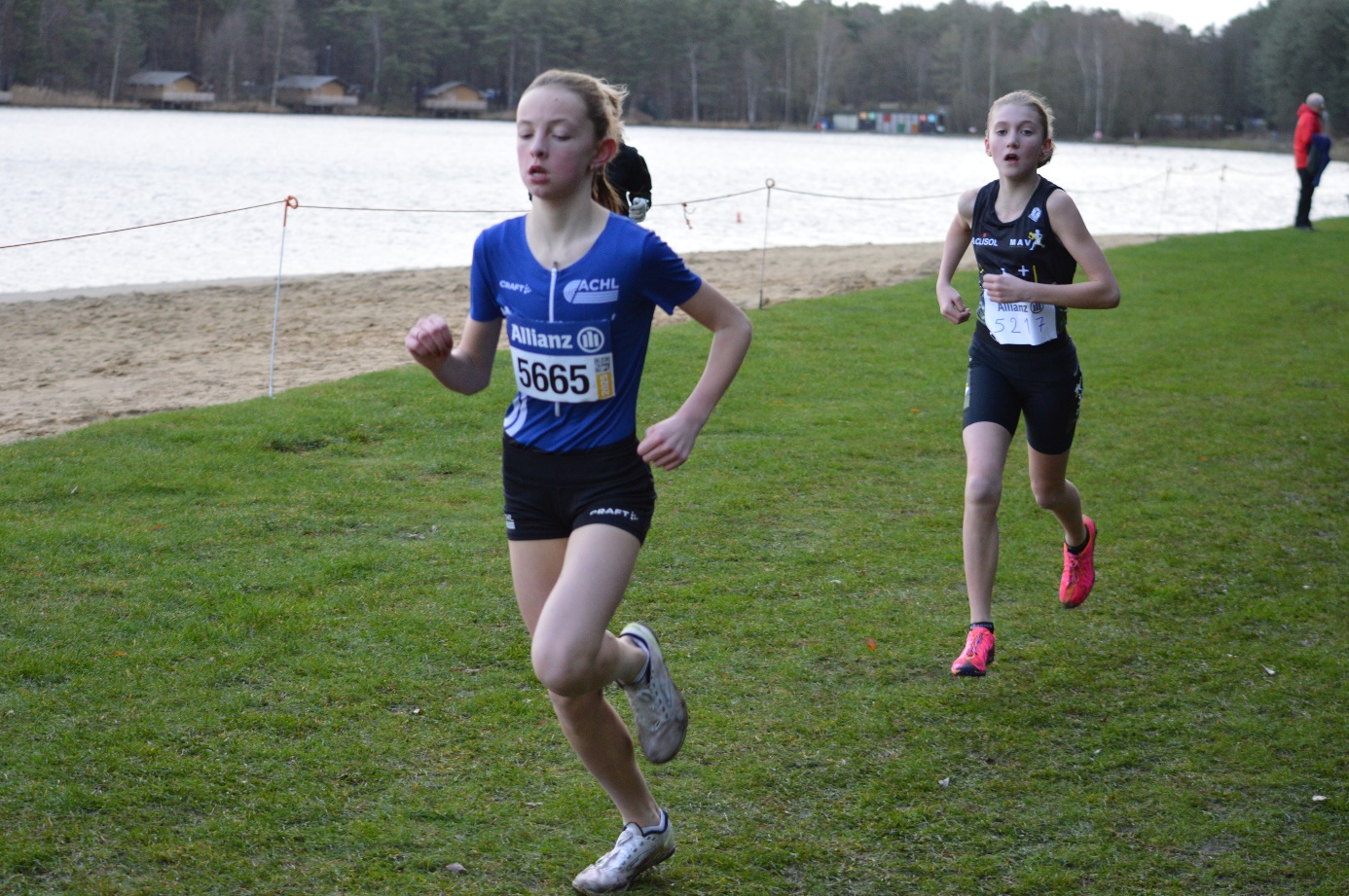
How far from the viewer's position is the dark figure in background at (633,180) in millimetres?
9164

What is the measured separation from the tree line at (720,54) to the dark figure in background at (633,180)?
83407 mm

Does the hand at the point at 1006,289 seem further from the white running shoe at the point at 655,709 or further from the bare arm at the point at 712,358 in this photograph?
the white running shoe at the point at 655,709

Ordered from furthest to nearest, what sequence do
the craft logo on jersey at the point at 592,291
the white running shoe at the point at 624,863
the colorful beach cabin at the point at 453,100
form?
the colorful beach cabin at the point at 453,100 < the white running shoe at the point at 624,863 < the craft logo on jersey at the point at 592,291

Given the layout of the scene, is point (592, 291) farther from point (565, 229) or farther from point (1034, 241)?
point (1034, 241)

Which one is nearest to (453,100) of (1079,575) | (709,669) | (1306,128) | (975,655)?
(1306,128)

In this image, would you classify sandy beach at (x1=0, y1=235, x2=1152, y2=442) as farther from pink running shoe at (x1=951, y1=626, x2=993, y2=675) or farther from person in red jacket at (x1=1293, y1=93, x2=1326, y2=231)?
person in red jacket at (x1=1293, y1=93, x2=1326, y2=231)

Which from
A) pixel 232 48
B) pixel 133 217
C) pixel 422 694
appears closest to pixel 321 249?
pixel 133 217

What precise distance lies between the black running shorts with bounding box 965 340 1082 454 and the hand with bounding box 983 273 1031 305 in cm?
38

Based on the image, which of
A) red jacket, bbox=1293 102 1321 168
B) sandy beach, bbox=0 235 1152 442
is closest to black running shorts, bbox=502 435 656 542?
sandy beach, bbox=0 235 1152 442

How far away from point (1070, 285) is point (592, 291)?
93.0 inches

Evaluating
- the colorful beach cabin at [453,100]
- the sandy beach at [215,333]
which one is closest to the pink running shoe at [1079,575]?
the sandy beach at [215,333]

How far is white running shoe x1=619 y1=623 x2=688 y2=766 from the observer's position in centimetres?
338

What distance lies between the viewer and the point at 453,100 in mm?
113812

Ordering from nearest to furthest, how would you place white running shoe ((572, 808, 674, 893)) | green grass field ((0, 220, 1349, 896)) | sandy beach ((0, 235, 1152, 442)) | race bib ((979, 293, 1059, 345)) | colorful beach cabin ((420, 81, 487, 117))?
white running shoe ((572, 808, 674, 893)) < green grass field ((0, 220, 1349, 896)) < race bib ((979, 293, 1059, 345)) < sandy beach ((0, 235, 1152, 442)) < colorful beach cabin ((420, 81, 487, 117))
